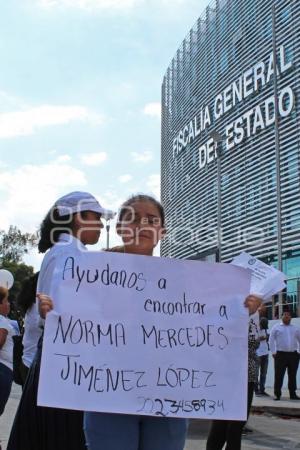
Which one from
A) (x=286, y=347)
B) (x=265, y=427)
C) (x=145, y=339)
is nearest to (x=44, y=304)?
(x=145, y=339)

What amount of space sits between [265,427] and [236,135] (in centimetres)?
3068

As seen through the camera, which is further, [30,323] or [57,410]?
[30,323]

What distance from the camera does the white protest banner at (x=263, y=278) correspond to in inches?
123

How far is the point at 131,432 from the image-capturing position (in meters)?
2.62

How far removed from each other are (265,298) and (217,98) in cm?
3956

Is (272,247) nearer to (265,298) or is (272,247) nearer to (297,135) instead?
(297,135)

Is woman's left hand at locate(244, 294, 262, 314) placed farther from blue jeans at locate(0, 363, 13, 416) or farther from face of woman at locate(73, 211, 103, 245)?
blue jeans at locate(0, 363, 13, 416)

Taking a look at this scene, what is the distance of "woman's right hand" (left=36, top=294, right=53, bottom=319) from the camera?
2703 mm

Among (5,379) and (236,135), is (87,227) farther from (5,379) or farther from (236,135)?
(236,135)

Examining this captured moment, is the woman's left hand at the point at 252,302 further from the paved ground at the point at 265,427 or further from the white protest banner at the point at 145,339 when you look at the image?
the paved ground at the point at 265,427

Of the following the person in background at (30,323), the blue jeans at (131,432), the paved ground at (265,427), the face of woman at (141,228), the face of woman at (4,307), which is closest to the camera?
the blue jeans at (131,432)

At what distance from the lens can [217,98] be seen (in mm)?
41562

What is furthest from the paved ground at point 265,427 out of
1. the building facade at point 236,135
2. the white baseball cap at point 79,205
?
the building facade at point 236,135

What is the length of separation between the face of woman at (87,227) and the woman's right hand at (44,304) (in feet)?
1.80
